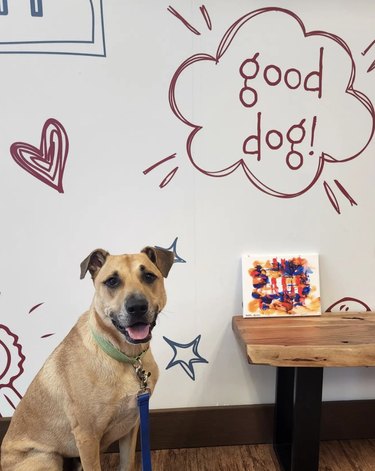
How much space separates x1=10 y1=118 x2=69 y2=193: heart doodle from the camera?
1.65m

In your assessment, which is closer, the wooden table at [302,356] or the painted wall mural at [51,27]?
the wooden table at [302,356]

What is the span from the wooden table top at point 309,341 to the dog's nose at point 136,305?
0.48 m

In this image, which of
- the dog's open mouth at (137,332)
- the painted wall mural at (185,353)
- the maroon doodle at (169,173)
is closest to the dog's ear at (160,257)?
the dog's open mouth at (137,332)

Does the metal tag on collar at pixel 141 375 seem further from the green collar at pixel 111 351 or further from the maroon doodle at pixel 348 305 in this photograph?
the maroon doodle at pixel 348 305

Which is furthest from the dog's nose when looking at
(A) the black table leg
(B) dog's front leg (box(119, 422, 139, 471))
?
(A) the black table leg

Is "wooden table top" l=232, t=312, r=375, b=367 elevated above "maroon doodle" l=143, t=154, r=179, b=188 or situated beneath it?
situated beneath

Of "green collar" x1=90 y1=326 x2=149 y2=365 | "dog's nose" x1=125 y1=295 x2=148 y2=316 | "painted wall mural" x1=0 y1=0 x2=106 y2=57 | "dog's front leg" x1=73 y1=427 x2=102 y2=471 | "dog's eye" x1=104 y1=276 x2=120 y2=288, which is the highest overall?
"painted wall mural" x1=0 y1=0 x2=106 y2=57

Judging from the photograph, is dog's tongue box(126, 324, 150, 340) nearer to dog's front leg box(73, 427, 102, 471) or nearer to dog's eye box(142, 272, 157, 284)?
dog's eye box(142, 272, 157, 284)

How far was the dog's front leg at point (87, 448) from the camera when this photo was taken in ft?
4.25

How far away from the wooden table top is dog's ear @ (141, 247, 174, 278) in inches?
16.6

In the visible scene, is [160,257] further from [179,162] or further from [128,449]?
[128,449]

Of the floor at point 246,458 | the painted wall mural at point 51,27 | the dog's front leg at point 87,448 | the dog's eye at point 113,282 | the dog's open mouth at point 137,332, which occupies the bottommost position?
the floor at point 246,458

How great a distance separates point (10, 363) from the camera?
5.83 feet

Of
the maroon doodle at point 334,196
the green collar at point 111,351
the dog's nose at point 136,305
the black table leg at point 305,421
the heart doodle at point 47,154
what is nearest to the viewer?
the dog's nose at point 136,305
